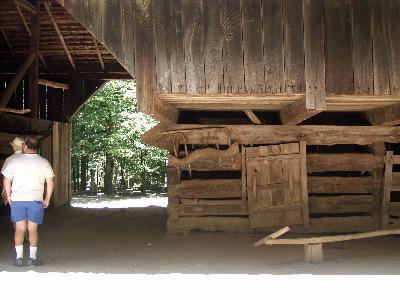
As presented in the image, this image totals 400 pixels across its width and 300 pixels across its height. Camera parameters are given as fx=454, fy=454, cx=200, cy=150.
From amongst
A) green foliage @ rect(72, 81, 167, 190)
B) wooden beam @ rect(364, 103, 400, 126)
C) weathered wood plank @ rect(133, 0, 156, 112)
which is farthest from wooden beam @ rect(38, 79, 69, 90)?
wooden beam @ rect(364, 103, 400, 126)

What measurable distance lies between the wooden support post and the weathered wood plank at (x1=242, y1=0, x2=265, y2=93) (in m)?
2.44

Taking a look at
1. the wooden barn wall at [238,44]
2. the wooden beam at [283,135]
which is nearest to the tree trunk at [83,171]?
the wooden beam at [283,135]

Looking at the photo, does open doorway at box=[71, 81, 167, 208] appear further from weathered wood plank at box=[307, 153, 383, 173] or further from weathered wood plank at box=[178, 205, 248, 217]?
weathered wood plank at box=[307, 153, 383, 173]

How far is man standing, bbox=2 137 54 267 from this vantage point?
6.18 metres

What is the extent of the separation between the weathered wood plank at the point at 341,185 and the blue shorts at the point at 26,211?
5.22 m

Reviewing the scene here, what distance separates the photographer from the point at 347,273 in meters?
5.74

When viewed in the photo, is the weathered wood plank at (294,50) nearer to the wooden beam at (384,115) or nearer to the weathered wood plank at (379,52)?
the weathered wood plank at (379,52)

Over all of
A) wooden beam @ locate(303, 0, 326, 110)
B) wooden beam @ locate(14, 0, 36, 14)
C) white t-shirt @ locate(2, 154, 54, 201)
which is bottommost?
white t-shirt @ locate(2, 154, 54, 201)

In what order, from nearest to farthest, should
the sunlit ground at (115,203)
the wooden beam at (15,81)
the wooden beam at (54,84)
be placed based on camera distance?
the wooden beam at (15,81) → the wooden beam at (54,84) → the sunlit ground at (115,203)

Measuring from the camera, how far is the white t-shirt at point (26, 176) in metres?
6.18

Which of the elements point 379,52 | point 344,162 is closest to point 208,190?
point 344,162

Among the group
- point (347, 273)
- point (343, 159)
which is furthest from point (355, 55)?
point (343, 159)
